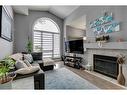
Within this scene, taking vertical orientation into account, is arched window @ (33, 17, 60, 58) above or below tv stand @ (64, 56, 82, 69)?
above

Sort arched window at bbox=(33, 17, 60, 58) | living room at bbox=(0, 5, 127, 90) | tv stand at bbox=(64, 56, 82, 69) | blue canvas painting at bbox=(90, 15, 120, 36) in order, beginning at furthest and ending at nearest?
arched window at bbox=(33, 17, 60, 58) < tv stand at bbox=(64, 56, 82, 69) < blue canvas painting at bbox=(90, 15, 120, 36) < living room at bbox=(0, 5, 127, 90)

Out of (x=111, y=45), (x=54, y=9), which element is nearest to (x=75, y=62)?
(x=111, y=45)

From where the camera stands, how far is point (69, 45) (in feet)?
20.5

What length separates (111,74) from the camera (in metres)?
3.86

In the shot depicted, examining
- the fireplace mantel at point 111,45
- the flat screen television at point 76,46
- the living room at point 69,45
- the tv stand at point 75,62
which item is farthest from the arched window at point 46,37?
the fireplace mantel at point 111,45

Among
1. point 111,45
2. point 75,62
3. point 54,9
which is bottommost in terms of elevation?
point 75,62

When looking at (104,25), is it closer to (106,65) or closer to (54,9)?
(106,65)

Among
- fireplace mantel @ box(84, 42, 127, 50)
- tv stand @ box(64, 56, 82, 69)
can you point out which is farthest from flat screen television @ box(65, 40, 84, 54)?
fireplace mantel @ box(84, 42, 127, 50)

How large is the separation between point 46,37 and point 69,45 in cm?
202

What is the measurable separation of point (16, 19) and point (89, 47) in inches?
171

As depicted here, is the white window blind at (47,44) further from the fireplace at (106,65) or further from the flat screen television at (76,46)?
the fireplace at (106,65)

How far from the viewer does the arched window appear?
719 cm

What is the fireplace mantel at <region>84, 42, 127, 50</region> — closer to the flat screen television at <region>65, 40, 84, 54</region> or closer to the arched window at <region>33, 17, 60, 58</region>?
the flat screen television at <region>65, 40, 84, 54</region>
